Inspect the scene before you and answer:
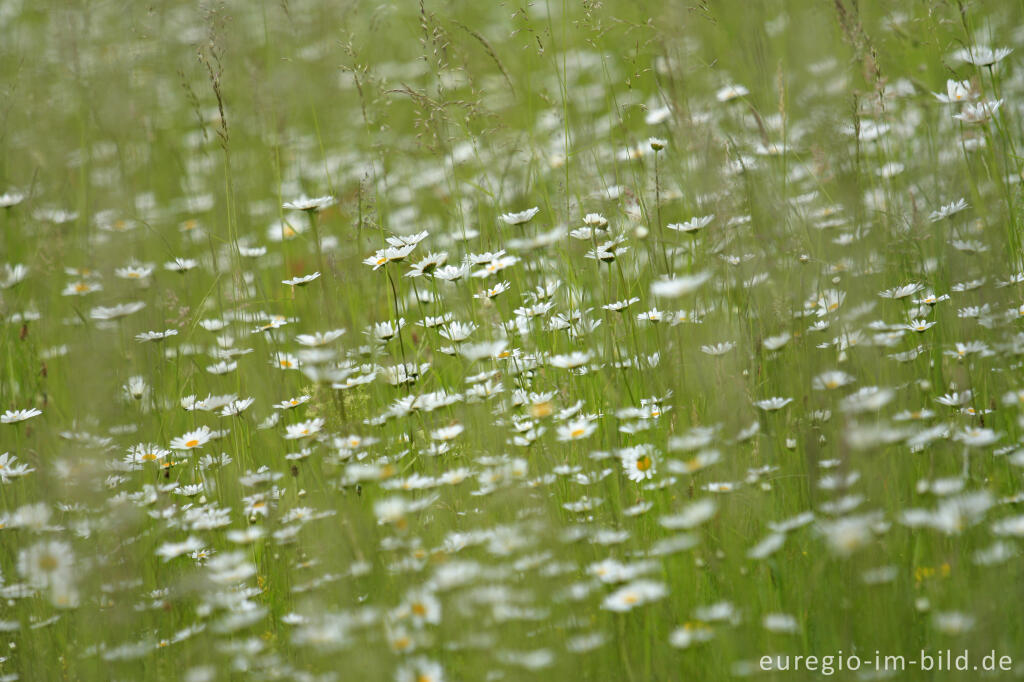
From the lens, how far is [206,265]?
4176 mm

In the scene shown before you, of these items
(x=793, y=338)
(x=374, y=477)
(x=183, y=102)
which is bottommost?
(x=374, y=477)

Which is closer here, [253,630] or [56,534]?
[253,630]

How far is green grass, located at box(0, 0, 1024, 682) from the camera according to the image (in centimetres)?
153

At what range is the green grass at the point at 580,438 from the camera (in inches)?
60.3

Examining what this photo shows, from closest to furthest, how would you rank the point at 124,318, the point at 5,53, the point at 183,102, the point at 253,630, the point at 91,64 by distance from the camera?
1. the point at 253,630
2. the point at 124,318
3. the point at 91,64
4. the point at 5,53
5. the point at 183,102

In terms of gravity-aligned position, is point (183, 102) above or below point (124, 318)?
above

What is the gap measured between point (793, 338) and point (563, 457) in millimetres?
584

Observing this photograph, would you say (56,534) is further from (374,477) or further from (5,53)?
(5,53)

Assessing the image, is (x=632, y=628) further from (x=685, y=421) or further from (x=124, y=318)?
(x=124, y=318)

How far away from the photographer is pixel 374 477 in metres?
1.74

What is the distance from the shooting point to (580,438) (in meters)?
2.07

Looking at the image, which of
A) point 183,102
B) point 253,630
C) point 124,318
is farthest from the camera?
point 183,102

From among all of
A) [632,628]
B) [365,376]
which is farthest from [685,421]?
[365,376]

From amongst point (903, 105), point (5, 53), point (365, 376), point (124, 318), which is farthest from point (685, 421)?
point (5, 53)
